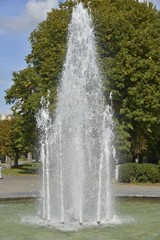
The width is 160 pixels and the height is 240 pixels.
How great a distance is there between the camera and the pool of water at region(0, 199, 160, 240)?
11.1 meters

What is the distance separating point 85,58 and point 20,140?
18.8m

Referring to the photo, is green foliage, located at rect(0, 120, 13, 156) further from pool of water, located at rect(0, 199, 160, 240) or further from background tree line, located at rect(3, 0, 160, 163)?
pool of water, located at rect(0, 199, 160, 240)

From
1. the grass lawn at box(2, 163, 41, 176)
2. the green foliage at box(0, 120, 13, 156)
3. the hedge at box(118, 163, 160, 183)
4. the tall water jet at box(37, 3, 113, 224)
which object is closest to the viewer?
the tall water jet at box(37, 3, 113, 224)

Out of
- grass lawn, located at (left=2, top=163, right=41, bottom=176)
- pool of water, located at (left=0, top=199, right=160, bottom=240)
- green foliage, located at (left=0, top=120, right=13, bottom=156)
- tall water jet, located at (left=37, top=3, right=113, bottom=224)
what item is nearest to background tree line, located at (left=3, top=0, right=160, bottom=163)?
grass lawn, located at (left=2, top=163, right=41, bottom=176)

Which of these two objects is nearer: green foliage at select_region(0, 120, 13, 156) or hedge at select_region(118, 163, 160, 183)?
hedge at select_region(118, 163, 160, 183)

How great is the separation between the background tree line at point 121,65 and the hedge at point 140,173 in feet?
7.14

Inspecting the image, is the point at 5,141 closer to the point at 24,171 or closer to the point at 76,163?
the point at 24,171

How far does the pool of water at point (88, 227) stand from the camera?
11078 millimetres

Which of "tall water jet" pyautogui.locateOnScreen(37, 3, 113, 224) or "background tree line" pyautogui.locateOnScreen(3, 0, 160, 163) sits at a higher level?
"background tree line" pyautogui.locateOnScreen(3, 0, 160, 163)

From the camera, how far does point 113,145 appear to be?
30.0 m

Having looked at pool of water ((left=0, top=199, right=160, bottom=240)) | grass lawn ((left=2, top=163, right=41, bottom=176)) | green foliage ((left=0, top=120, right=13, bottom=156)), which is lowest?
pool of water ((left=0, top=199, right=160, bottom=240))

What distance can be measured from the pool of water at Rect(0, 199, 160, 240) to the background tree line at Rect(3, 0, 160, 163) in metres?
14.8

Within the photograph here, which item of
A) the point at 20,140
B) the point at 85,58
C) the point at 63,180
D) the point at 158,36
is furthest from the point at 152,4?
the point at 63,180

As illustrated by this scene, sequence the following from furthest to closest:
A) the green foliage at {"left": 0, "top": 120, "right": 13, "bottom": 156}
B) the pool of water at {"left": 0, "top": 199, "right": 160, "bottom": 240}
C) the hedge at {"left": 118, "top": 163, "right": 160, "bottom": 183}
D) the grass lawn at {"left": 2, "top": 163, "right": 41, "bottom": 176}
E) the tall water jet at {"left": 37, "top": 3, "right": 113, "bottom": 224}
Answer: the green foliage at {"left": 0, "top": 120, "right": 13, "bottom": 156}
the grass lawn at {"left": 2, "top": 163, "right": 41, "bottom": 176}
the hedge at {"left": 118, "top": 163, "right": 160, "bottom": 183}
the tall water jet at {"left": 37, "top": 3, "right": 113, "bottom": 224}
the pool of water at {"left": 0, "top": 199, "right": 160, "bottom": 240}
